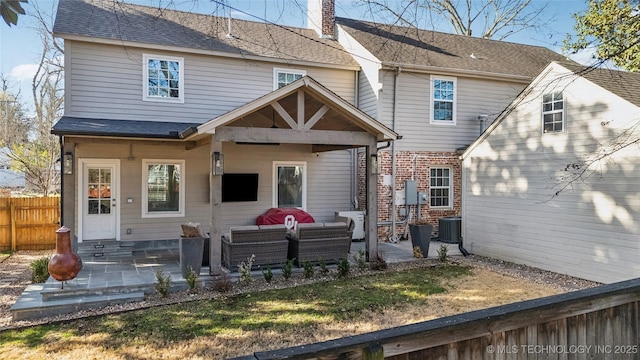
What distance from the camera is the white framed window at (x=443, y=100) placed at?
43.5 feet

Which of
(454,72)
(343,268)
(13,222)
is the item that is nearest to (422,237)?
(343,268)

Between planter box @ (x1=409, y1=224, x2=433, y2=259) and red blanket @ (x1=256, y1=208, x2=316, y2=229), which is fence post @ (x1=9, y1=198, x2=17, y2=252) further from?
planter box @ (x1=409, y1=224, x2=433, y2=259)

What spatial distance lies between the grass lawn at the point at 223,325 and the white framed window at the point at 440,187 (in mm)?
6207

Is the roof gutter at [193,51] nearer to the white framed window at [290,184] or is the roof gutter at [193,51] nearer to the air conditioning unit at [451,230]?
the white framed window at [290,184]

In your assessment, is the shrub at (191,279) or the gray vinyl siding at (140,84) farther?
the gray vinyl siding at (140,84)

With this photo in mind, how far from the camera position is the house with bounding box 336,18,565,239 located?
12.6 m

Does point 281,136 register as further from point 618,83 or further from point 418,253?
point 618,83

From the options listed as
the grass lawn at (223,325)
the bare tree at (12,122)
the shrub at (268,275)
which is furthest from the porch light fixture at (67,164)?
the bare tree at (12,122)

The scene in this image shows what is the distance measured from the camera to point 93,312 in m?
6.27

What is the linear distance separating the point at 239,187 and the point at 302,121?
400 cm

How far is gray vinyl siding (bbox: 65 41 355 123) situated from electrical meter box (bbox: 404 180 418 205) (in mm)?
4600

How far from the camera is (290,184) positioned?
1249 centimetres

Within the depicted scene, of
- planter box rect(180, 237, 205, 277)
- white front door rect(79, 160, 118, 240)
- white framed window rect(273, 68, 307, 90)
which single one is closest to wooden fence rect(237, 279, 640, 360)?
planter box rect(180, 237, 205, 277)

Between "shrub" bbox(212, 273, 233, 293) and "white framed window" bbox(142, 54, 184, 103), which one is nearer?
"shrub" bbox(212, 273, 233, 293)
